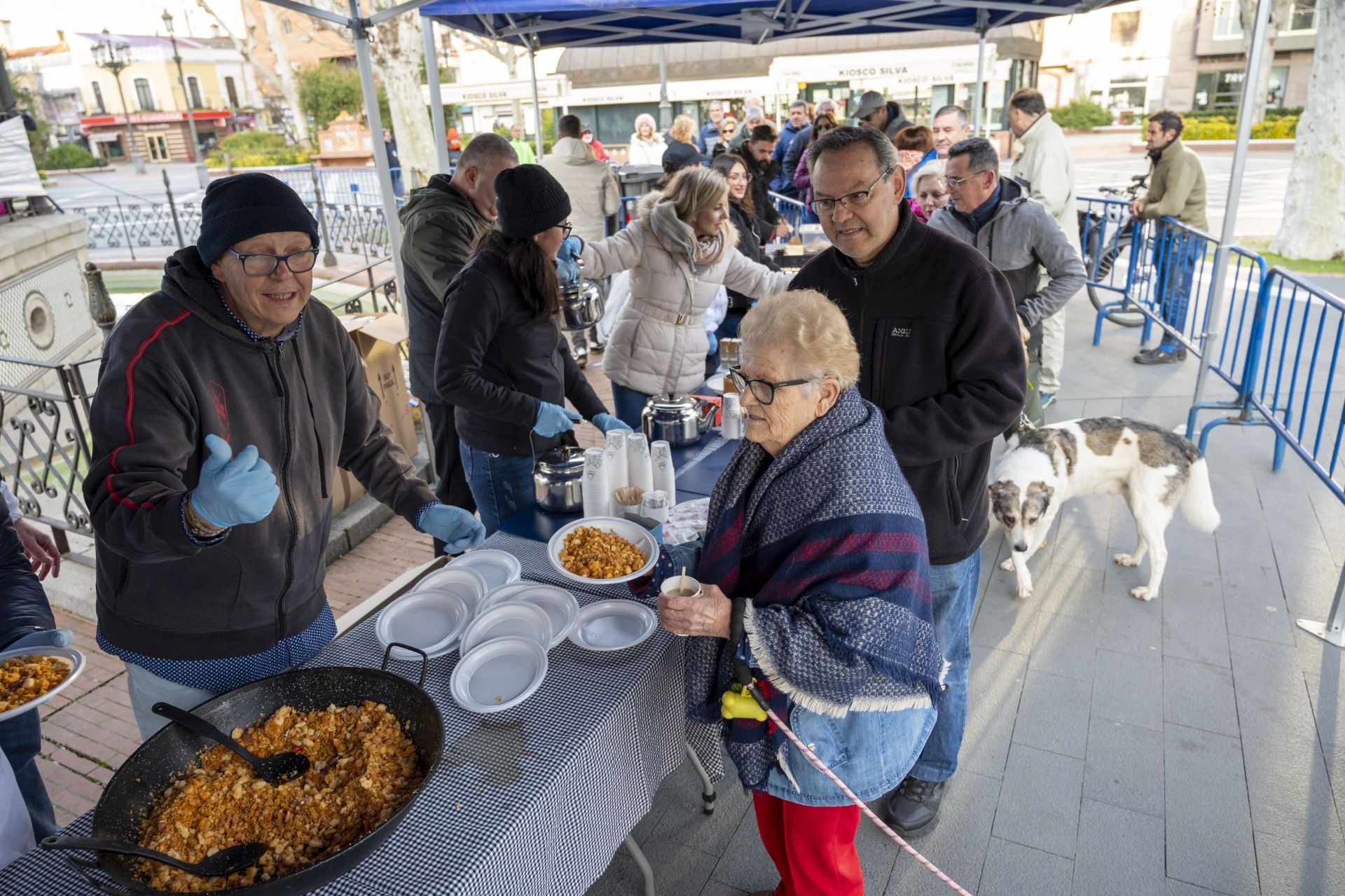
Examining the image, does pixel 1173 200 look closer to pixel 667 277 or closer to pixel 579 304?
pixel 667 277

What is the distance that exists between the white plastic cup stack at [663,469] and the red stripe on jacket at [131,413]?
159cm

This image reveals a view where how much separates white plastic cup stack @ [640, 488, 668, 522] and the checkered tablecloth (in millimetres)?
428

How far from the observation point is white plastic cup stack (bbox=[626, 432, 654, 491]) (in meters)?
2.91

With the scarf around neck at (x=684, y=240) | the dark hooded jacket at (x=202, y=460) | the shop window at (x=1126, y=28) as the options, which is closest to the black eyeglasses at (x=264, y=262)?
the dark hooded jacket at (x=202, y=460)

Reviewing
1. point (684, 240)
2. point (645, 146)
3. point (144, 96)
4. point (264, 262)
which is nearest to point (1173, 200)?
point (684, 240)

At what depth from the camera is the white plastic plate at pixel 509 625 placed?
83.7 inches

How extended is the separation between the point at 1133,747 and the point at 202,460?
10.9 feet

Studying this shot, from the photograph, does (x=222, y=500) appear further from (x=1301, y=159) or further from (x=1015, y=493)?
(x=1301, y=159)

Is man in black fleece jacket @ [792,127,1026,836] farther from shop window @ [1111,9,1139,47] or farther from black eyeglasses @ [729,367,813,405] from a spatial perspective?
shop window @ [1111,9,1139,47]

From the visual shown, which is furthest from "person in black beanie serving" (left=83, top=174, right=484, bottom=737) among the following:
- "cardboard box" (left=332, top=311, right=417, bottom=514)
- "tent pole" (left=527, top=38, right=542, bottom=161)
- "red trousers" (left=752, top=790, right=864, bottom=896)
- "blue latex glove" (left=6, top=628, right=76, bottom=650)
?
"tent pole" (left=527, top=38, right=542, bottom=161)

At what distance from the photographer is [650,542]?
255 centimetres

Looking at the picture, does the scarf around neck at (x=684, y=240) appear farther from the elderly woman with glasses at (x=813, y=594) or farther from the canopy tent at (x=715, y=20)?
the elderly woman with glasses at (x=813, y=594)

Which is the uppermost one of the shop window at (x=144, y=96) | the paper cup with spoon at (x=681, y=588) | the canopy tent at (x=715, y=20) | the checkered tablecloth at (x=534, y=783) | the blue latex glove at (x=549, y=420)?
the shop window at (x=144, y=96)

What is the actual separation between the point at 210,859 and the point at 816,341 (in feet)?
5.10
